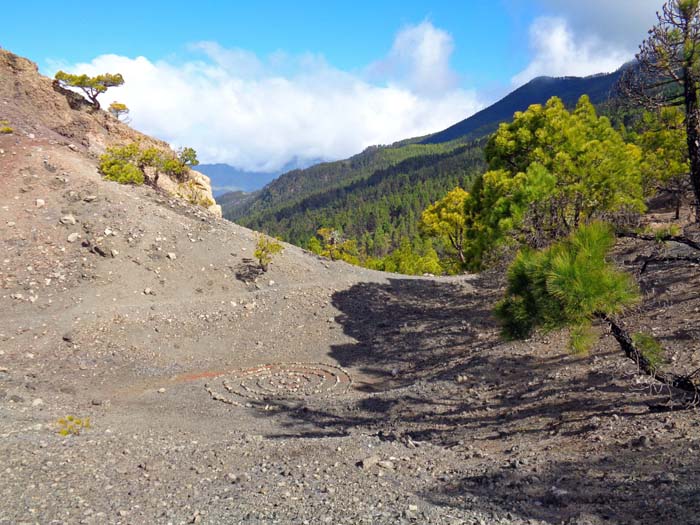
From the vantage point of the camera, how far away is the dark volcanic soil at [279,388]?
6871 millimetres

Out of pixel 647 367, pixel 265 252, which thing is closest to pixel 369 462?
pixel 647 367

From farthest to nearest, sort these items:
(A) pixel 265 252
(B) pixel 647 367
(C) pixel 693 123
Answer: (A) pixel 265 252
(C) pixel 693 123
(B) pixel 647 367

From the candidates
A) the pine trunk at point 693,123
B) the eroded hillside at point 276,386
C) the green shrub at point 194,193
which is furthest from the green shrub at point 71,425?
the green shrub at point 194,193

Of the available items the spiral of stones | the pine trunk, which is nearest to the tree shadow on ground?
the spiral of stones

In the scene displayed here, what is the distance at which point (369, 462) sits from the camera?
8.32 meters

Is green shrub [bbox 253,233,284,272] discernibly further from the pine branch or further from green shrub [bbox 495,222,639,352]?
the pine branch

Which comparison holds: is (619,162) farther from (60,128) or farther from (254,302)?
(60,128)

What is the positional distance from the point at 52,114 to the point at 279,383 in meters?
27.6

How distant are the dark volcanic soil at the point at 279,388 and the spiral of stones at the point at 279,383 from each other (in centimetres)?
11

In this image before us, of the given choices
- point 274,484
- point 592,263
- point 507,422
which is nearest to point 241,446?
point 274,484

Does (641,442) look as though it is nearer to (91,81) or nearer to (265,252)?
(265,252)

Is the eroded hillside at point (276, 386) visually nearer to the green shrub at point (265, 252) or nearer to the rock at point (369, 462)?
the rock at point (369, 462)

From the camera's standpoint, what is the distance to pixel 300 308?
70.0ft

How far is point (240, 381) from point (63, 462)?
7812 mm
